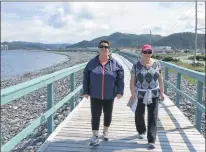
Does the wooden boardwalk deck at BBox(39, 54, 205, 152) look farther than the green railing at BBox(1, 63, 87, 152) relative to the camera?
Yes

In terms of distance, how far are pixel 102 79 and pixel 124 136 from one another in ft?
4.15

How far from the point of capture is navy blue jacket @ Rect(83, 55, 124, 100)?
5.19 meters

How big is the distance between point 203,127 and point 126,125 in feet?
10.1

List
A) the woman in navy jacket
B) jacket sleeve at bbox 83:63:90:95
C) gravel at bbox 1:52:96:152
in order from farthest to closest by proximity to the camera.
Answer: gravel at bbox 1:52:96:152
jacket sleeve at bbox 83:63:90:95
the woman in navy jacket

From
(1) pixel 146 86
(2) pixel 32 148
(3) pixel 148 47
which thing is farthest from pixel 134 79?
(2) pixel 32 148

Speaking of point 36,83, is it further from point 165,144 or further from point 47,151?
point 165,144

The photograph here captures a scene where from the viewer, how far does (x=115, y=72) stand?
5.29 m

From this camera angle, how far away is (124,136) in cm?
596

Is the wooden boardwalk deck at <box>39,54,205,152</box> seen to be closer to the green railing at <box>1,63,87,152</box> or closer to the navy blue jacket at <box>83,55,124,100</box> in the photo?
the green railing at <box>1,63,87,152</box>

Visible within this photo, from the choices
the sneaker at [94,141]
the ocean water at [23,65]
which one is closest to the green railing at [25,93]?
the sneaker at [94,141]

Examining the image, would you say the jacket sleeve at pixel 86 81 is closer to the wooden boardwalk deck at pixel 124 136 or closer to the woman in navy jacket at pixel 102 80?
the woman in navy jacket at pixel 102 80

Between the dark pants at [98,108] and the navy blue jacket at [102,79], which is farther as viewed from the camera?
the dark pants at [98,108]

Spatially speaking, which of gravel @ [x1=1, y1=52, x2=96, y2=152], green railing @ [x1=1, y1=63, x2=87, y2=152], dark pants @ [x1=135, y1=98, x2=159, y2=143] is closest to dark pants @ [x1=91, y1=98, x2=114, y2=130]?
dark pants @ [x1=135, y1=98, x2=159, y2=143]

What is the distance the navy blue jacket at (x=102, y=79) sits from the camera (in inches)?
204
